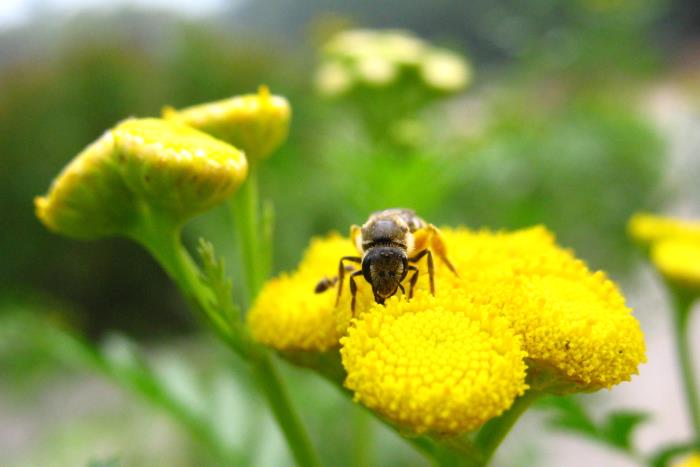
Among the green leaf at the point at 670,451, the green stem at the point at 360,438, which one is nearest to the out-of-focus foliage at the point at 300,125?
→ the green stem at the point at 360,438

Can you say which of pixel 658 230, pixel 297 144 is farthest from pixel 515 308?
pixel 297 144

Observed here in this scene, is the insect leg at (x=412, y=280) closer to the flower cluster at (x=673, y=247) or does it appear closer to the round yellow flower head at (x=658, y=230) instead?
the flower cluster at (x=673, y=247)

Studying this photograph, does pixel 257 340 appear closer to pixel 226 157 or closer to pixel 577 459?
pixel 226 157

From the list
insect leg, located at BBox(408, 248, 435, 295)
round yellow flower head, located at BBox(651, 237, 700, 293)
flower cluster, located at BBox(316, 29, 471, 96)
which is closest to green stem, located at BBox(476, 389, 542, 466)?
insect leg, located at BBox(408, 248, 435, 295)

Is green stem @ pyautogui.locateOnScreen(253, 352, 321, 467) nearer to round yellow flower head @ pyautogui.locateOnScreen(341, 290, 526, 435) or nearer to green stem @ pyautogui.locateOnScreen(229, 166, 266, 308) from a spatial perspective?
green stem @ pyautogui.locateOnScreen(229, 166, 266, 308)

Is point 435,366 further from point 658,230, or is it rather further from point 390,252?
point 658,230
